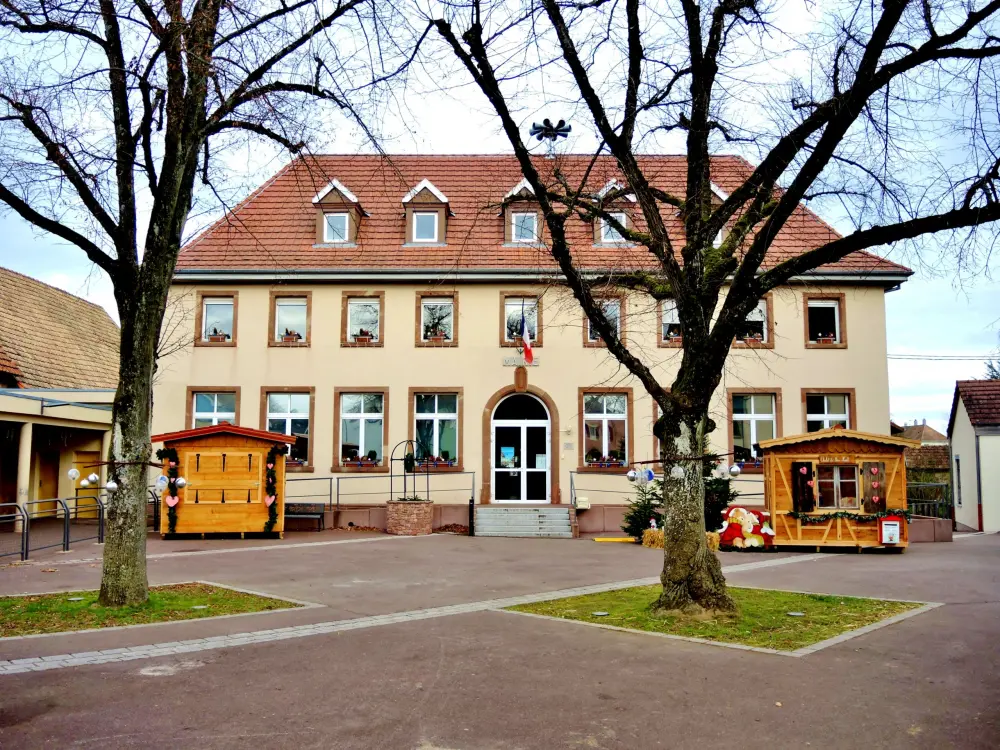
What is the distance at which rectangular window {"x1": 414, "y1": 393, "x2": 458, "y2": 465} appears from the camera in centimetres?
2370

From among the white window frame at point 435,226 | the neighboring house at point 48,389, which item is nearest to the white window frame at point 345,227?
the white window frame at point 435,226

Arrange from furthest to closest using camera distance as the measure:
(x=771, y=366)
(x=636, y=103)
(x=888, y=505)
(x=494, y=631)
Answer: (x=771, y=366)
(x=888, y=505)
(x=636, y=103)
(x=494, y=631)

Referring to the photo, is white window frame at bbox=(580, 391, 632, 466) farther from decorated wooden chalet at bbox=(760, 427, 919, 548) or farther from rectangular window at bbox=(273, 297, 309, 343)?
rectangular window at bbox=(273, 297, 309, 343)

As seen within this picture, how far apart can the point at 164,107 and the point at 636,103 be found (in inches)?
219

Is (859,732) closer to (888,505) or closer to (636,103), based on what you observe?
(636,103)

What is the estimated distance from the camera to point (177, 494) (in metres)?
19.6

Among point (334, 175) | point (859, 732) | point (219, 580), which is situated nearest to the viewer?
point (859, 732)

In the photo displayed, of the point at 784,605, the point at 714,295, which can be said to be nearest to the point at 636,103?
the point at 714,295

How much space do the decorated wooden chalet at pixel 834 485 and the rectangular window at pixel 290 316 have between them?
12.5 meters

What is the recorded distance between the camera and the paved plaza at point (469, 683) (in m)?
5.61

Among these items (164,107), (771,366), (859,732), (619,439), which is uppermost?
(164,107)

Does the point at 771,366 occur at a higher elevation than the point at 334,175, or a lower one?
A: lower

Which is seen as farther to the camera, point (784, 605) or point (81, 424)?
point (81, 424)

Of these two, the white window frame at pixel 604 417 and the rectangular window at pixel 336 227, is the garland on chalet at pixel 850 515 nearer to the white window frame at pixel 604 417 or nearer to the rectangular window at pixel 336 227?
the white window frame at pixel 604 417
